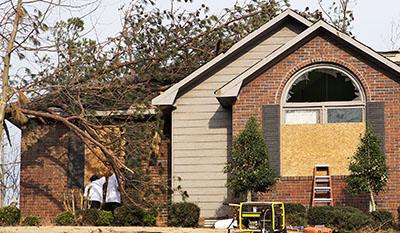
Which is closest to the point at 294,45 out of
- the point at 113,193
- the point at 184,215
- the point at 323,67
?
the point at 323,67

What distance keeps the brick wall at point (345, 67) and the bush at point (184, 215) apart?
1937 millimetres

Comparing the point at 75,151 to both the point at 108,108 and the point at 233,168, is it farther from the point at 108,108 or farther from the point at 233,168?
the point at 233,168

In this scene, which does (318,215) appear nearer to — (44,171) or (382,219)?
(382,219)

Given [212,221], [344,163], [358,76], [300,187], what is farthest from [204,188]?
[358,76]

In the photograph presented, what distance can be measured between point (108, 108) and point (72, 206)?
338cm

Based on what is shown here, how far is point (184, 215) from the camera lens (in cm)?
1722

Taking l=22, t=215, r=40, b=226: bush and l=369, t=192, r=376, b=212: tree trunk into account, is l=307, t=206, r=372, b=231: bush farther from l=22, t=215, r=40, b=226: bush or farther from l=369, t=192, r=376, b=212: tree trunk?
l=22, t=215, r=40, b=226: bush

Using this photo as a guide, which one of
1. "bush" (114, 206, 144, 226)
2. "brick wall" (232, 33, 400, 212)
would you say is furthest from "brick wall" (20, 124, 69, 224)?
"brick wall" (232, 33, 400, 212)

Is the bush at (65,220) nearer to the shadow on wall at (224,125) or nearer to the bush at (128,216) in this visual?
the bush at (128,216)

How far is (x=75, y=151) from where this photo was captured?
20531 millimetres

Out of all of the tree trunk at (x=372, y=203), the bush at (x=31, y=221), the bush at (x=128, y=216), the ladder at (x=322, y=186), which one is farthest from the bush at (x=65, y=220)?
the tree trunk at (x=372, y=203)

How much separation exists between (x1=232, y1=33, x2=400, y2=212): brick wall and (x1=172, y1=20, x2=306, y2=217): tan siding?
1217 millimetres

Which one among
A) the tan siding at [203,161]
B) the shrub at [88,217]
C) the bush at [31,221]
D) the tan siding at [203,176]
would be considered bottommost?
the bush at [31,221]

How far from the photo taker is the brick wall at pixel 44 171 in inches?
798
